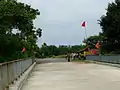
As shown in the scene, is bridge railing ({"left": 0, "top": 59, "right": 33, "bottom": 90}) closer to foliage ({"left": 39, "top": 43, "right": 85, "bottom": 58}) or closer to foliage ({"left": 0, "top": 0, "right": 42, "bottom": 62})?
foliage ({"left": 0, "top": 0, "right": 42, "bottom": 62})

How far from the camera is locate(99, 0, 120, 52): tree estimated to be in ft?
220

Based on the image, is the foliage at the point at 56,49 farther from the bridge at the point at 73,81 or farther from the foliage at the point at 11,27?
the bridge at the point at 73,81

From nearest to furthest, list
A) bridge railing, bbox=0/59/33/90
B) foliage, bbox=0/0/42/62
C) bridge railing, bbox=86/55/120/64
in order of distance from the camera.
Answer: bridge railing, bbox=0/59/33/90 < foliage, bbox=0/0/42/62 < bridge railing, bbox=86/55/120/64

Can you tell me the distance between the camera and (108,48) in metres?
70.1

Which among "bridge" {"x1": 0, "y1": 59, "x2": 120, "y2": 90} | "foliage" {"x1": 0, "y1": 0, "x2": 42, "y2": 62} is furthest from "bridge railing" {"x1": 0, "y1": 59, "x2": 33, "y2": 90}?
"foliage" {"x1": 0, "y1": 0, "x2": 42, "y2": 62}

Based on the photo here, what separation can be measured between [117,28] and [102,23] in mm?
6980

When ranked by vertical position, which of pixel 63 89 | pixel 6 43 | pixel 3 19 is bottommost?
pixel 63 89

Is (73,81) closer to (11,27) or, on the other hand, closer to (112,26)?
(11,27)

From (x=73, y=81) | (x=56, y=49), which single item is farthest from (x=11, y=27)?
(x=56, y=49)

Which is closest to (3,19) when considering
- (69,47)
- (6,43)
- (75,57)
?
(6,43)

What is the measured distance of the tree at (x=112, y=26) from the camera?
220 feet

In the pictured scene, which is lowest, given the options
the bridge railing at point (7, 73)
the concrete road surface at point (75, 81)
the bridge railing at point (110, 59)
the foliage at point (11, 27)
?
the concrete road surface at point (75, 81)

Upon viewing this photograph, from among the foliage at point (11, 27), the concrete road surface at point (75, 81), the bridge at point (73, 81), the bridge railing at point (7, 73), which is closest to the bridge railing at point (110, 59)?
the foliage at point (11, 27)

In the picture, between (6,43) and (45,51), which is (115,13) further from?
(45,51)
